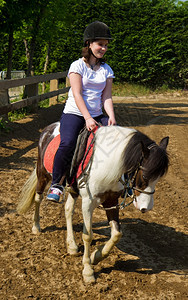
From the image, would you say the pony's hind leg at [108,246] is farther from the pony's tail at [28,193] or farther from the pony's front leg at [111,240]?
the pony's tail at [28,193]

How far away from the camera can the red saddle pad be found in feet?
11.6

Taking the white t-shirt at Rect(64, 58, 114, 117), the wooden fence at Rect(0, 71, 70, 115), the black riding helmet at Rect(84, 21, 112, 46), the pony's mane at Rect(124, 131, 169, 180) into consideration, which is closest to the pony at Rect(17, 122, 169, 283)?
the pony's mane at Rect(124, 131, 169, 180)

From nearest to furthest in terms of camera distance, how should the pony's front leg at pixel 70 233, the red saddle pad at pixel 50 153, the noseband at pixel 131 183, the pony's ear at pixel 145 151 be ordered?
the pony's ear at pixel 145 151 → the noseband at pixel 131 183 → the red saddle pad at pixel 50 153 → the pony's front leg at pixel 70 233

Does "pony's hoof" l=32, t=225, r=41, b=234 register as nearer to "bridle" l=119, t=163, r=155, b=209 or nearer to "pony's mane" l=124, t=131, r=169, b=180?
"bridle" l=119, t=163, r=155, b=209

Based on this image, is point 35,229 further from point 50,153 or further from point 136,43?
point 136,43

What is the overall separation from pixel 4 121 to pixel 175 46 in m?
13.2

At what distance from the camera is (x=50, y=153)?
11.7 feet

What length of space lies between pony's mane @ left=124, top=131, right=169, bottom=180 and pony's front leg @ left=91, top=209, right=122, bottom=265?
69 centimetres

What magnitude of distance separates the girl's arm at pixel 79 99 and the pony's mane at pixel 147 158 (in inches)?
17.9

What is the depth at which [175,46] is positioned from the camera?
18.3 meters

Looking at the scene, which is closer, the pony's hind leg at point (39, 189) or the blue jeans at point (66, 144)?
the blue jeans at point (66, 144)

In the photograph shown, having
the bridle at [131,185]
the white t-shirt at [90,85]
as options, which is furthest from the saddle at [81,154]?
the bridle at [131,185]

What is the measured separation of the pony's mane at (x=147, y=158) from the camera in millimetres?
2738

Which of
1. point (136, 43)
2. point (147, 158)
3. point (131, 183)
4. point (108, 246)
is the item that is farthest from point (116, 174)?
point (136, 43)
